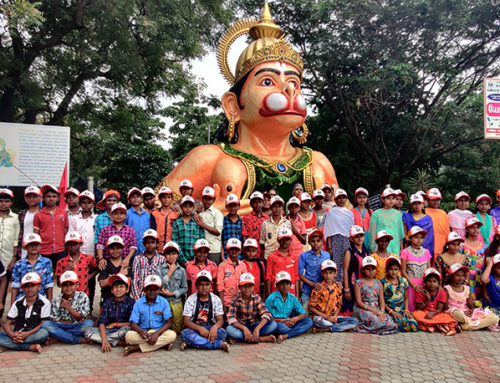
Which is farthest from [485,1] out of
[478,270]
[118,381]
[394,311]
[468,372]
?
[118,381]

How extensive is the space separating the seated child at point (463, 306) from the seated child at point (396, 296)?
0.50 meters

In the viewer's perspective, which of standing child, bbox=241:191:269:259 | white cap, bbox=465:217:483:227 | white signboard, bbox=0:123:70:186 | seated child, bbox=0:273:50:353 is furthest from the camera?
white signboard, bbox=0:123:70:186

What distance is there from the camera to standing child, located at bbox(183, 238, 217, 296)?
16.4 ft

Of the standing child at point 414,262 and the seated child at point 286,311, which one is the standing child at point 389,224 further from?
the seated child at point 286,311

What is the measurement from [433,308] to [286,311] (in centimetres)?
175

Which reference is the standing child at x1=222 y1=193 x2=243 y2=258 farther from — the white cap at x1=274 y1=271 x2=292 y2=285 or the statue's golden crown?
the statue's golden crown

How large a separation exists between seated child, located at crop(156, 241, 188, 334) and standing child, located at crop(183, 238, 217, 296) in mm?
72

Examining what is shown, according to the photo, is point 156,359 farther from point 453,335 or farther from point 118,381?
point 453,335

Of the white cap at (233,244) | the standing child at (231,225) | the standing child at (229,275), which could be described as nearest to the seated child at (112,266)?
the standing child at (229,275)

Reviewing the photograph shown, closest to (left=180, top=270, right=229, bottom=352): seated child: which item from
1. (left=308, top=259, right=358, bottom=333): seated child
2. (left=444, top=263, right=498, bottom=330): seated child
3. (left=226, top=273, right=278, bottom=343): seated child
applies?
(left=226, top=273, right=278, bottom=343): seated child

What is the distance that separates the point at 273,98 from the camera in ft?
25.8

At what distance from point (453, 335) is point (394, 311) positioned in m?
0.64

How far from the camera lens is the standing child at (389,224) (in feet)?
18.8

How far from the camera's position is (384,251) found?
17.9 feet
